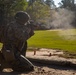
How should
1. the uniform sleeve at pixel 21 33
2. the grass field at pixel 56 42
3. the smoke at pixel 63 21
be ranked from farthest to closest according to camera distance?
the smoke at pixel 63 21 < the grass field at pixel 56 42 < the uniform sleeve at pixel 21 33

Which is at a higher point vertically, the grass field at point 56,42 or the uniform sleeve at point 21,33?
the uniform sleeve at point 21,33

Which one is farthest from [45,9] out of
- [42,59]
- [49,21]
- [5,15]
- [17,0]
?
[42,59]

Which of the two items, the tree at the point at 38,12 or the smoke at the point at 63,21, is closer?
the smoke at the point at 63,21

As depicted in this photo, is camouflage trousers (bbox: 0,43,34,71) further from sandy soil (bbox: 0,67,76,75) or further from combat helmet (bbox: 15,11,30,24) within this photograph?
combat helmet (bbox: 15,11,30,24)

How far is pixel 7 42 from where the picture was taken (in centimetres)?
856

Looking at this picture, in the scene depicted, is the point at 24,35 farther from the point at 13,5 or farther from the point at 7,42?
the point at 13,5

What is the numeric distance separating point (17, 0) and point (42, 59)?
5153cm

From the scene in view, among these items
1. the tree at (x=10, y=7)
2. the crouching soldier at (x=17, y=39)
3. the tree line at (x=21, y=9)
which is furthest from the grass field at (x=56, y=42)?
the tree at (x=10, y=7)

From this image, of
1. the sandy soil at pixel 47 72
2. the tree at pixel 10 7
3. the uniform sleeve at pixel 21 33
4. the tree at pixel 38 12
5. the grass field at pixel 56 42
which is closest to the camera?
the uniform sleeve at pixel 21 33

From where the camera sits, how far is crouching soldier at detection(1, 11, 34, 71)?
8.45m

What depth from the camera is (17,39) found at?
8531 millimetres

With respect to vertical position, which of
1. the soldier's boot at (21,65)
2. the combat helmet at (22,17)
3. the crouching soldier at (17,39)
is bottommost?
the soldier's boot at (21,65)

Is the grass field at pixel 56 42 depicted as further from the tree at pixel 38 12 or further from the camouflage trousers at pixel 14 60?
the tree at pixel 38 12

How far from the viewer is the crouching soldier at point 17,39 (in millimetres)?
A: 8445
